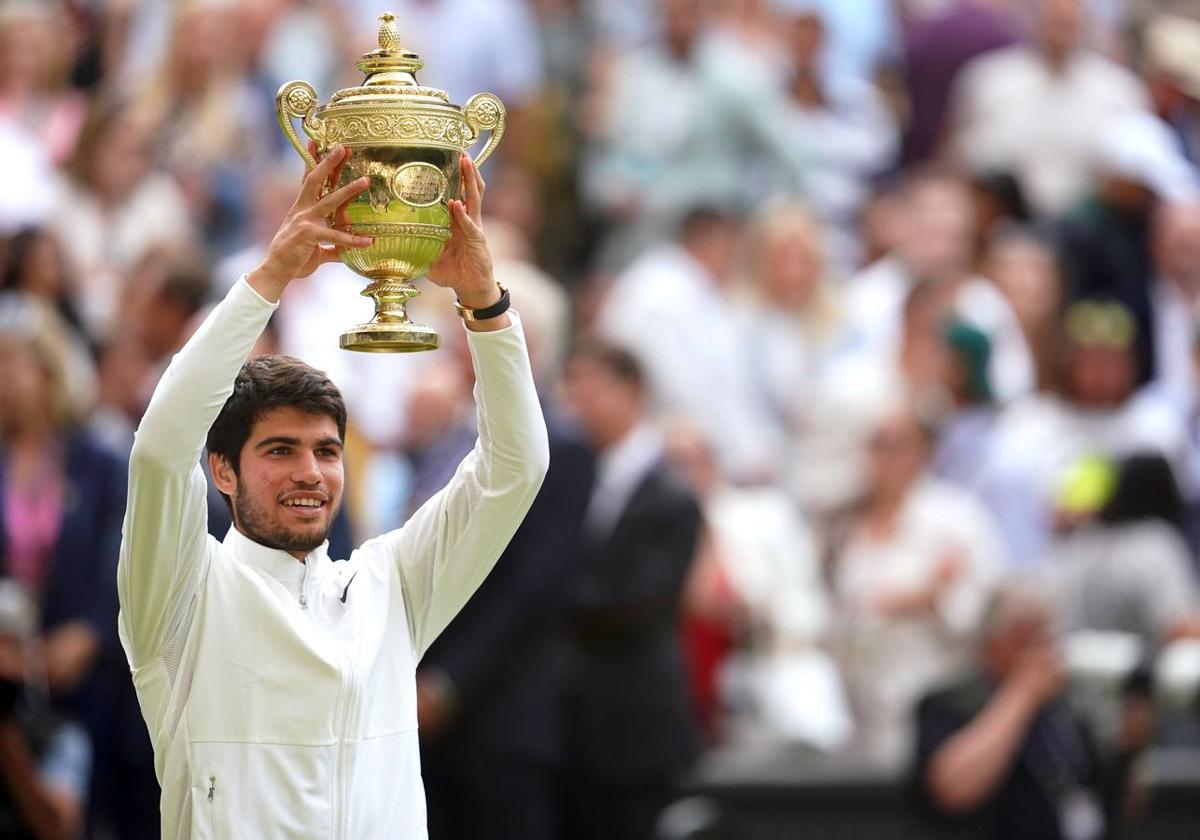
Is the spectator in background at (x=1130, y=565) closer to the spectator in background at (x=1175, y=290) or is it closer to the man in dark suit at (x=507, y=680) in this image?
the spectator in background at (x=1175, y=290)

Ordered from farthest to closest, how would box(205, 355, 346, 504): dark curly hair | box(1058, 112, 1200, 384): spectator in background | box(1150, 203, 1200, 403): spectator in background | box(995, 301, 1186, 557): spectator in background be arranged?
box(1058, 112, 1200, 384): spectator in background
box(1150, 203, 1200, 403): spectator in background
box(995, 301, 1186, 557): spectator in background
box(205, 355, 346, 504): dark curly hair

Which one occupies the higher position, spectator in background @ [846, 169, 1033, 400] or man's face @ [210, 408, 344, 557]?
spectator in background @ [846, 169, 1033, 400]

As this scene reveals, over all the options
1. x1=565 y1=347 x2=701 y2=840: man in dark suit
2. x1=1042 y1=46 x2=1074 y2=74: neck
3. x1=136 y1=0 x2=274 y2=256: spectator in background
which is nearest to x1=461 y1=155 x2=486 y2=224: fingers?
x1=565 y1=347 x2=701 y2=840: man in dark suit

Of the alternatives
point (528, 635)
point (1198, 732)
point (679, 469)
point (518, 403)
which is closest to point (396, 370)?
point (679, 469)

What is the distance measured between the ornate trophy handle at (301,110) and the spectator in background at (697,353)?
635 centimetres

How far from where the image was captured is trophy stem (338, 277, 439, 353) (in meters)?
4.83

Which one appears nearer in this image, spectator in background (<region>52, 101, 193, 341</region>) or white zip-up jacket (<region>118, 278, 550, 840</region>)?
white zip-up jacket (<region>118, 278, 550, 840</region>)

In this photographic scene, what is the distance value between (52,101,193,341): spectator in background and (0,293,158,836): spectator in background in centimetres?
212

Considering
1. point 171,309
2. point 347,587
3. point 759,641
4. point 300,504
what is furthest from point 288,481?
point 759,641

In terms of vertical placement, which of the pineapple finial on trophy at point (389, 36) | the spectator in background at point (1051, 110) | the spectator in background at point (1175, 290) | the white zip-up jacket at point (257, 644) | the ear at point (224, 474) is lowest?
the white zip-up jacket at point (257, 644)

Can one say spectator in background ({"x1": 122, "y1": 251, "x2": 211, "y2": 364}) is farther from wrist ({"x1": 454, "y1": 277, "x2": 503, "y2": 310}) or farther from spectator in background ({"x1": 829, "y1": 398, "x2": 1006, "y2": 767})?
wrist ({"x1": 454, "y1": 277, "x2": 503, "y2": 310})

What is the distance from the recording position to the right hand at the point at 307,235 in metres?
4.62

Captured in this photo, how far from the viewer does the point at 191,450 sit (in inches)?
179

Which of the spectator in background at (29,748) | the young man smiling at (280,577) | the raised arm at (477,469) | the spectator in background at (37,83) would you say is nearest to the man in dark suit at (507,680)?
the spectator in background at (29,748)
